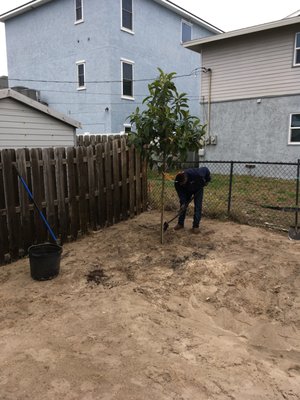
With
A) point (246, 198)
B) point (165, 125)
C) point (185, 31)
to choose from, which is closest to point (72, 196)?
point (165, 125)

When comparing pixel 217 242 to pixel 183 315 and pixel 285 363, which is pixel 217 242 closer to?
pixel 183 315

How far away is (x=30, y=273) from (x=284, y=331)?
10.4 feet

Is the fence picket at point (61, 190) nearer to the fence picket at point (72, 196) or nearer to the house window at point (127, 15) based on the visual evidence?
the fence picket at point (72, 196)

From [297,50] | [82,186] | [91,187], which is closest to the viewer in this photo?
[82,186]

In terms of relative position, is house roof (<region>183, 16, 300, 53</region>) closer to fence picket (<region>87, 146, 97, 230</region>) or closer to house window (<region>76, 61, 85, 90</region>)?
house window (<region>76, 61, 85, 90</region>)

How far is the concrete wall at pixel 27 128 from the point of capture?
25.8ft

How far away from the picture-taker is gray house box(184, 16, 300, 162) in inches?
513

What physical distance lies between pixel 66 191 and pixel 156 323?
123 inches

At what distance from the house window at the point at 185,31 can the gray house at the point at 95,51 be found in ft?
0.18

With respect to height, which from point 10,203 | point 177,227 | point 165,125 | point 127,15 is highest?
point 127,15

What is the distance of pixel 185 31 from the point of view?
21.1m

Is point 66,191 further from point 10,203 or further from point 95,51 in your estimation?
point 95,51

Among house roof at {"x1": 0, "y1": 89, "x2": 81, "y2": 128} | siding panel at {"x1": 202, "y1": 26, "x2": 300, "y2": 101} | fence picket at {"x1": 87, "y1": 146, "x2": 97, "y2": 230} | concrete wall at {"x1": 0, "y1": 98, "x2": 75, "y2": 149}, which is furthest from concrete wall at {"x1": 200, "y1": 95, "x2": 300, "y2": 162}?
fence picket at {"x1": 87, "y1": 146, "x2": 97, "y2": 230}

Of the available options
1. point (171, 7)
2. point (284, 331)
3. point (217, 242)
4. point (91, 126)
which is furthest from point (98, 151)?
point (171, 7)
